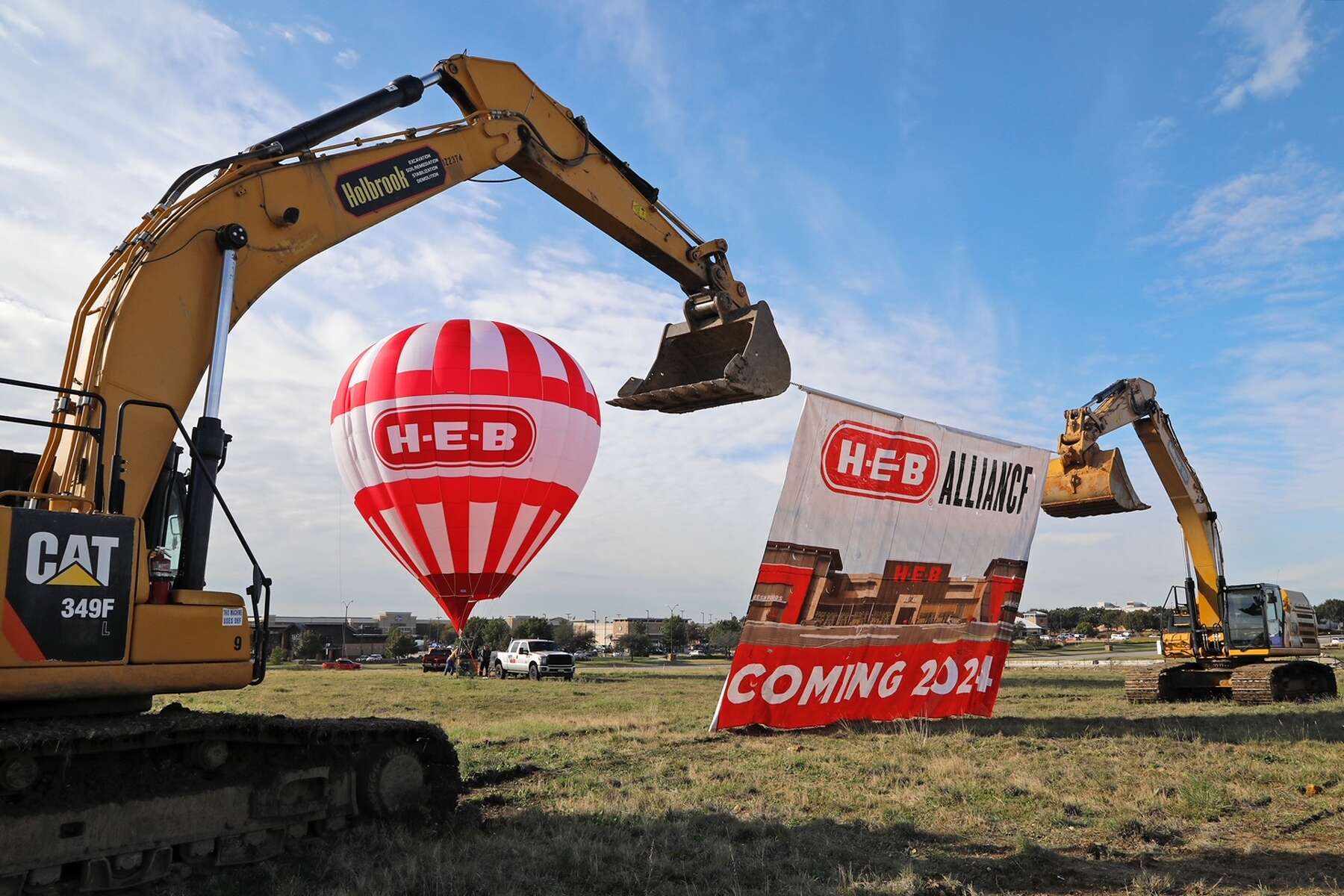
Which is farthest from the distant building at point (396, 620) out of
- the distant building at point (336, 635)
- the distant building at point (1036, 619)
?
the distant building at point (1036, 619)

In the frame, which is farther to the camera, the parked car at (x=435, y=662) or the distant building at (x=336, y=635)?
the distant building at (x=336, y=635)

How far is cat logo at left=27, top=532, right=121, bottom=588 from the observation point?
17.9ft

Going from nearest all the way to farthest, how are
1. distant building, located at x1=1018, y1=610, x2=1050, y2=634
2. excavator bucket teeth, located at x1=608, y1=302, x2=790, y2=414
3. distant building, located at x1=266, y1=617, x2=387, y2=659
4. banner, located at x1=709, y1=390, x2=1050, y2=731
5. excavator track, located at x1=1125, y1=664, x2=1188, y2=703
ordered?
excavator bucket teeth, located at x1=608, y1=302, x2=790, y2=414, banner, located at x1=709, y1=390, x2=1050, y2=731, excavator track, located at x1=1125, y1=664, x2=1188, y2=703, distant building, located at x1=266, y1=617, x2=387, y2=659, distant building, located at x1=1018, y1=610, x2=1050, y2=634

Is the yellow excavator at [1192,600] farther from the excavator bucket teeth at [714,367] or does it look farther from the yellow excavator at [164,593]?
the yellow excavator at [164,593]

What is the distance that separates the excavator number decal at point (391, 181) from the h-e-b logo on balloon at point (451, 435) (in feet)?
40.1

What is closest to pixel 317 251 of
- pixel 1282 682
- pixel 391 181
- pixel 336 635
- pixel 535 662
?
pixel 391 181

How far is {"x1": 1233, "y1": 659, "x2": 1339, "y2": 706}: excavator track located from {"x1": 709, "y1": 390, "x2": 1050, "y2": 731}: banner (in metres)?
6.68

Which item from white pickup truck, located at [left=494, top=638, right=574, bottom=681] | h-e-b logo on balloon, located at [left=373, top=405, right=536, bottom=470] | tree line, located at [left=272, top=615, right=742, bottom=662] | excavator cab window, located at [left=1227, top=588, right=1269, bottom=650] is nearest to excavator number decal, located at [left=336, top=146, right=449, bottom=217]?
h-e-b logo on balloon, located at [left=373, top=405, right=536, bottom=470]

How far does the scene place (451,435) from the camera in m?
21.3

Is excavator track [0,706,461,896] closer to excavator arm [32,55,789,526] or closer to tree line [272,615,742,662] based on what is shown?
excavator arm [32,55,789,526]

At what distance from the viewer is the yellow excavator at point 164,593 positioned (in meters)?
5.54

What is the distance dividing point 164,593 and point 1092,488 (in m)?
18.0

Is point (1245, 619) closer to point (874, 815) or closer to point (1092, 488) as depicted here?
point (1092, 488)

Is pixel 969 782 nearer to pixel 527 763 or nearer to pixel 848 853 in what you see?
pixel 848 853
